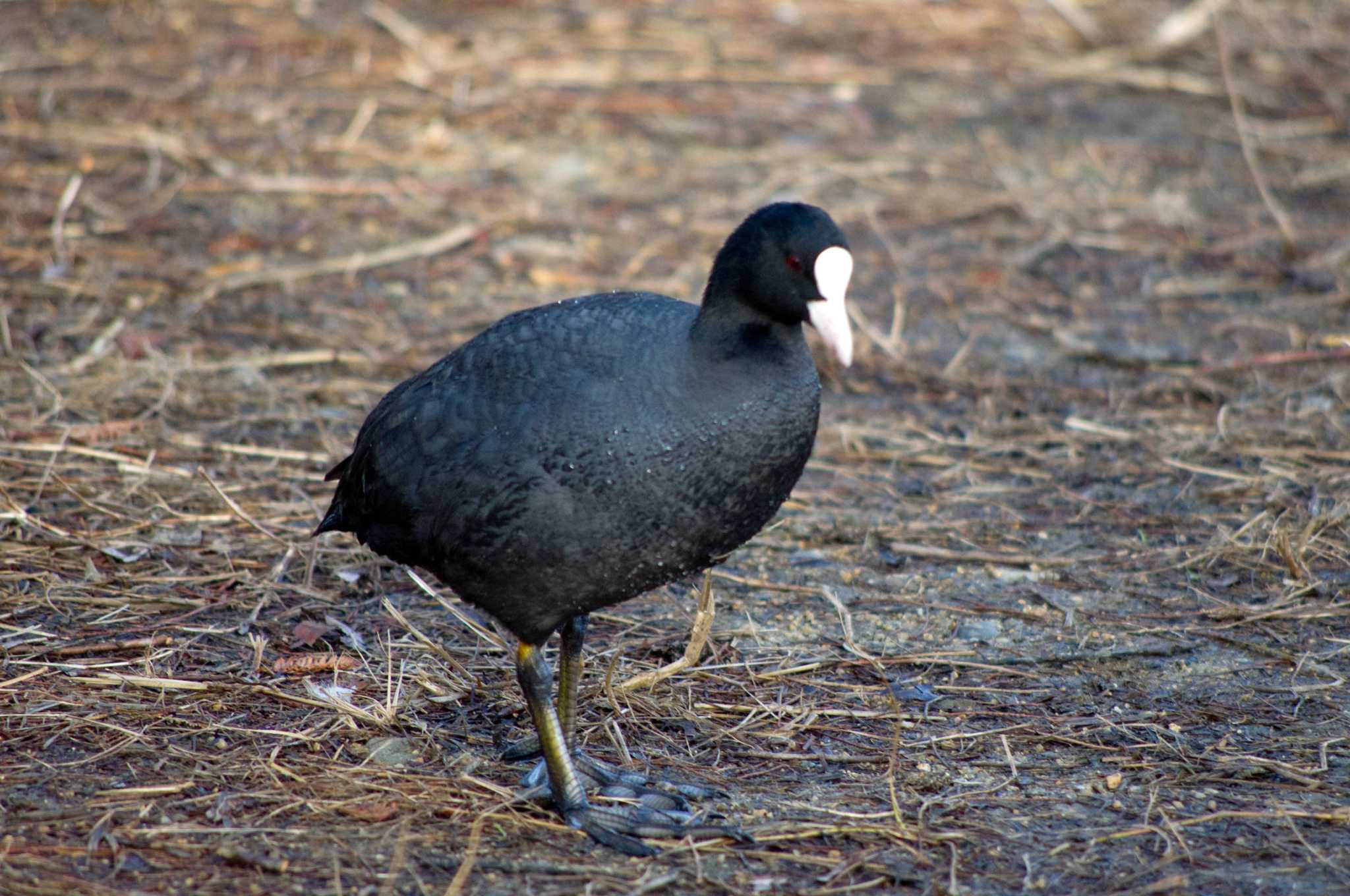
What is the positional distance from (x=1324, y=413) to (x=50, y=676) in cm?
472

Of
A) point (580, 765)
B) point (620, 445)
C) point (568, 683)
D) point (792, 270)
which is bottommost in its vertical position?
point (580, 765)

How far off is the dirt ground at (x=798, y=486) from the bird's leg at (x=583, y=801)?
3.0 inches

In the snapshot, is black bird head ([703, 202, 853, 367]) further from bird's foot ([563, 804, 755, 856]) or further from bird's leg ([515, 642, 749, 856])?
bird's foot ([563, 804, 755, 856])

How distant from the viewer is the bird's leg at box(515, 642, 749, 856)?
10.8ft

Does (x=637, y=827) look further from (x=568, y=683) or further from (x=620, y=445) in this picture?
(x=620, y=445)

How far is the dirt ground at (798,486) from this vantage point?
331 cm

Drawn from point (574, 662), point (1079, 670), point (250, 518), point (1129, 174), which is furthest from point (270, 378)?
point (1129, 174)

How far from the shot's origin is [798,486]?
5242 mm

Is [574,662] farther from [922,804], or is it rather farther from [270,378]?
[270,378]

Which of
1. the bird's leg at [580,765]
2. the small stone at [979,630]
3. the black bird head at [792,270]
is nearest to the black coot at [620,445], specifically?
the black bird head at [792,270]

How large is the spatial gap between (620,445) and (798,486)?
2.13 m

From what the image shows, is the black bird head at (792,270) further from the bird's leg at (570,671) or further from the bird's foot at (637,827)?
the bird's foot at (637,827)

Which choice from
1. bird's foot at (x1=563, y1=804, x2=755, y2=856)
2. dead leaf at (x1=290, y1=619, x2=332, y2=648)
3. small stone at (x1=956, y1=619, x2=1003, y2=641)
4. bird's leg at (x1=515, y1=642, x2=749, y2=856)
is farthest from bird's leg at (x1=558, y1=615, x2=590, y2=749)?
small stone at (x1=956, y1=619, x2=1003, y2=641)

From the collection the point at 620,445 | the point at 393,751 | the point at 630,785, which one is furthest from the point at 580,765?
the point at 620,445
